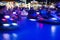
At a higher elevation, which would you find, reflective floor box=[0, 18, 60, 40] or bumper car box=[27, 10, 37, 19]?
bumper car box=[27, 10, 37, 19]

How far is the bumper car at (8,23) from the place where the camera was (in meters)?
1.64

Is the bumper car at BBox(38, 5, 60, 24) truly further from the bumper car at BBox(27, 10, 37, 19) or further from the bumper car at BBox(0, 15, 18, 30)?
Result: the bumper car at BBox(0, 15, 18, 30)

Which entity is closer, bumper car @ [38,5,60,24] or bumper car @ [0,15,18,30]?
bumper car @ [0,15,18,30]

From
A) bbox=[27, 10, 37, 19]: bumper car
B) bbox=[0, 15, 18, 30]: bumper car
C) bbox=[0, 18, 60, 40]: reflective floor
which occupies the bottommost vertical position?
bbox=[0, 18, 60, 40]: reflective floor

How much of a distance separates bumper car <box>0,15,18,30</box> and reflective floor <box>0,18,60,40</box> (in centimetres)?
4

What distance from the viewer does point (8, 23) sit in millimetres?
1660

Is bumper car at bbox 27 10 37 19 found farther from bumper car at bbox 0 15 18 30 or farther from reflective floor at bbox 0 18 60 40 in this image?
bumper car at bbox 0 15 18 30

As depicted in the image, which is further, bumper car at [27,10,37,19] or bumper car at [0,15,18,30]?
bumper car at [27,10,37,19]

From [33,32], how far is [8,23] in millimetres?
274

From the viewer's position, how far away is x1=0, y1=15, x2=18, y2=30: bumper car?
5.40 ft

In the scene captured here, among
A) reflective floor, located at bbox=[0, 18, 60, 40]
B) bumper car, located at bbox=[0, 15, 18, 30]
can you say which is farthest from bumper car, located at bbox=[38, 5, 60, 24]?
bumper car, located at bbox=[0, 15, 18, 30]

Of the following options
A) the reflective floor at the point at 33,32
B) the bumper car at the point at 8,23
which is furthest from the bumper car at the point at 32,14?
the bumper car at the point at 8,23

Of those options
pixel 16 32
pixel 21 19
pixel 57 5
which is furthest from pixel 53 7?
pixel 16 32

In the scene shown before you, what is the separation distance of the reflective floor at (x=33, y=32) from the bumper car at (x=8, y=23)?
43mm
